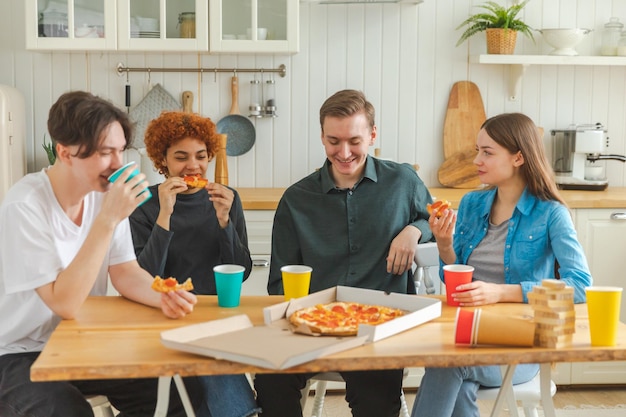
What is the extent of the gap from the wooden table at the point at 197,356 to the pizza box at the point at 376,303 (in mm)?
20

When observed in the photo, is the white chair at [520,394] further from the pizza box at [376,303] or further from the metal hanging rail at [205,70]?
the metal hanging rail at [205,70]

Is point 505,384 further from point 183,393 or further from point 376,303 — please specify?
point 183,393

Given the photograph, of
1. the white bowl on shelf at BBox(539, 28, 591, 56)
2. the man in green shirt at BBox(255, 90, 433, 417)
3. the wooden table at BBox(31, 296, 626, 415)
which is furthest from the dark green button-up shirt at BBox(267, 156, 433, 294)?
the white bowl on shelf at BBox(539, 28, 591, 56)

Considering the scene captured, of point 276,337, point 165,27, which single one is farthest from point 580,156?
point 276,337

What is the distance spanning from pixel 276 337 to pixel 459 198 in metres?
2.30

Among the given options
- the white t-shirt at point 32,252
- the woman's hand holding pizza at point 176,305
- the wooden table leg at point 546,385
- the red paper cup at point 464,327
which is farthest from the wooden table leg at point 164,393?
the wooden table leg at point 546,385

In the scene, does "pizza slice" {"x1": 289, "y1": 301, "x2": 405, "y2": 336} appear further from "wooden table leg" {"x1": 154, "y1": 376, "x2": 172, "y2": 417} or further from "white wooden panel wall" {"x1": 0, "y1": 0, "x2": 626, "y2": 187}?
"white wooden panel wall" {"x1": 0, "y1": 0, "x2": 626, "y2": 187}

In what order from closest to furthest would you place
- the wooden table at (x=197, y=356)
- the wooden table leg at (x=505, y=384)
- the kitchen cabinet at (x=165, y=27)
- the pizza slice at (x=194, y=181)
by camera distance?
the wooden table at (x=197, y=356)
the wooden table leg at (x=505, y=384)
the pizza slice at (x=194, y=181)
the kitchen cabinet at (x=165, y=27)

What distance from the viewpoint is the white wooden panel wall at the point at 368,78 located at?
438 cm

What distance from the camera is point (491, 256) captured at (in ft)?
8.52

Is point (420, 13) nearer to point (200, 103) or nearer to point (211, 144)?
point (200, 103)

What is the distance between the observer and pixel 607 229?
400 centimetres

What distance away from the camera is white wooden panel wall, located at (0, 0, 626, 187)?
4.38 meters

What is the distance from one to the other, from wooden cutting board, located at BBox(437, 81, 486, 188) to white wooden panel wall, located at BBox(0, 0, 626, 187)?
6cm
